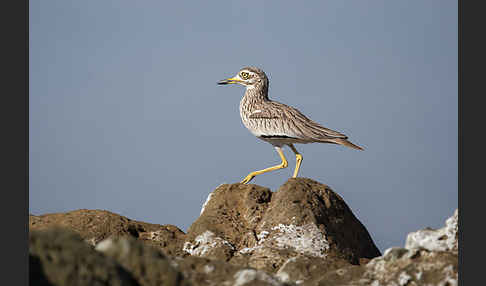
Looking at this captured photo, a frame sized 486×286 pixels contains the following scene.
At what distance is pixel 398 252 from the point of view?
629cm

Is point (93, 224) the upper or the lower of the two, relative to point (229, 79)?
lower

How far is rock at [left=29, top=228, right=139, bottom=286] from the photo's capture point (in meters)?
4.16

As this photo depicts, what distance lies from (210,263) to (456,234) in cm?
303

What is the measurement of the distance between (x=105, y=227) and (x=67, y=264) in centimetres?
627

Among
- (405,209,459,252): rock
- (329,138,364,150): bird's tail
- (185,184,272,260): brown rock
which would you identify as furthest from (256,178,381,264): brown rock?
(405,209,459,252): rock

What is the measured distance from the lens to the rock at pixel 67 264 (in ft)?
13.6

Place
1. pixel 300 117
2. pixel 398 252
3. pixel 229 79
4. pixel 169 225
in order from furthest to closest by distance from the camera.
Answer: pixel 229 79 < pixel 300 117 < pixel 169 225 < pixel 398 252

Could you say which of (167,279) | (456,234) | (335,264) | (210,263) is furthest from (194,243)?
(167,279)

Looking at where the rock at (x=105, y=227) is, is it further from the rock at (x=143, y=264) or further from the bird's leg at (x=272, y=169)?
the rock at (x=143, y=264)

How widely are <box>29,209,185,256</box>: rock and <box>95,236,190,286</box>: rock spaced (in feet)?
17.1

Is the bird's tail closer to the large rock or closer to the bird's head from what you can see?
the large rock

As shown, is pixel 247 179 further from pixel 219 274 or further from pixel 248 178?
pixel 219 274

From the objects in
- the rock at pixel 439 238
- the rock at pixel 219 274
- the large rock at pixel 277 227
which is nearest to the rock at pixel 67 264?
the rock at pixel 219 274

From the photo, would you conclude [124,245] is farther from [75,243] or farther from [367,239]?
[367,239]
